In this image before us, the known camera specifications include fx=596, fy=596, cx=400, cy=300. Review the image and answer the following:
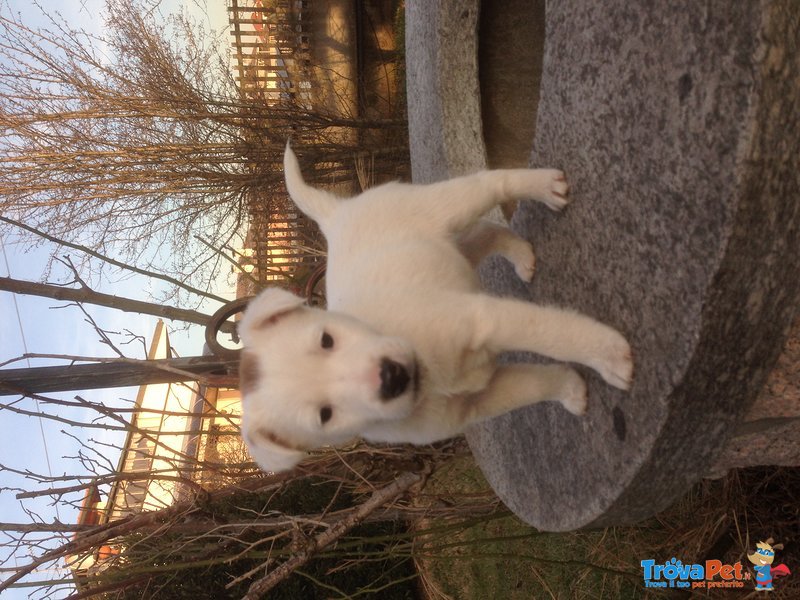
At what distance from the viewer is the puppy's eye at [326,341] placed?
200 cm

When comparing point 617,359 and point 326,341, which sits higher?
point 326,341

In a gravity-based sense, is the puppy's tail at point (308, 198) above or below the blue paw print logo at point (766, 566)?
above

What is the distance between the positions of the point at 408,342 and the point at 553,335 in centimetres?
47

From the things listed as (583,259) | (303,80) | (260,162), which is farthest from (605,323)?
(303,80)

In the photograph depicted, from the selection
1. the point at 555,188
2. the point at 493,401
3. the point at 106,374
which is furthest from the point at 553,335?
the point at 106,374

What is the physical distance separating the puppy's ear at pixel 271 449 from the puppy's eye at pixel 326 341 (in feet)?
1.17

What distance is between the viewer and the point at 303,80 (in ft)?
25.0

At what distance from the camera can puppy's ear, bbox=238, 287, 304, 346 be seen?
2.16 meters

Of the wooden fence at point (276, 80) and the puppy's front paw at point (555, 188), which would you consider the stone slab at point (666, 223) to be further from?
the wooden fence at point (276, 80)

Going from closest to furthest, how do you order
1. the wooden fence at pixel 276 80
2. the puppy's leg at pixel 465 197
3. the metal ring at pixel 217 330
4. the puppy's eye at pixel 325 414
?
the puppy's eye at pixel 325 414
the puppy's leg at pixel 465 197
the metal ring at pixel 217 330
the wooden fence at pixel 276 80

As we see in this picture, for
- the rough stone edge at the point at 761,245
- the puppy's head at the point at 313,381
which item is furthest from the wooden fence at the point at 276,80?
the rough stone edge at the point at 761,245

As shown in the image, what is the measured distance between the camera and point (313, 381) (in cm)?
196

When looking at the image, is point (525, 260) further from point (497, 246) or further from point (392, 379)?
point (392, 379)

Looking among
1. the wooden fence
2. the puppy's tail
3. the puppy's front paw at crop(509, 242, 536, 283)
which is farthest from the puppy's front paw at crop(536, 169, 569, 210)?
the wooden fence
